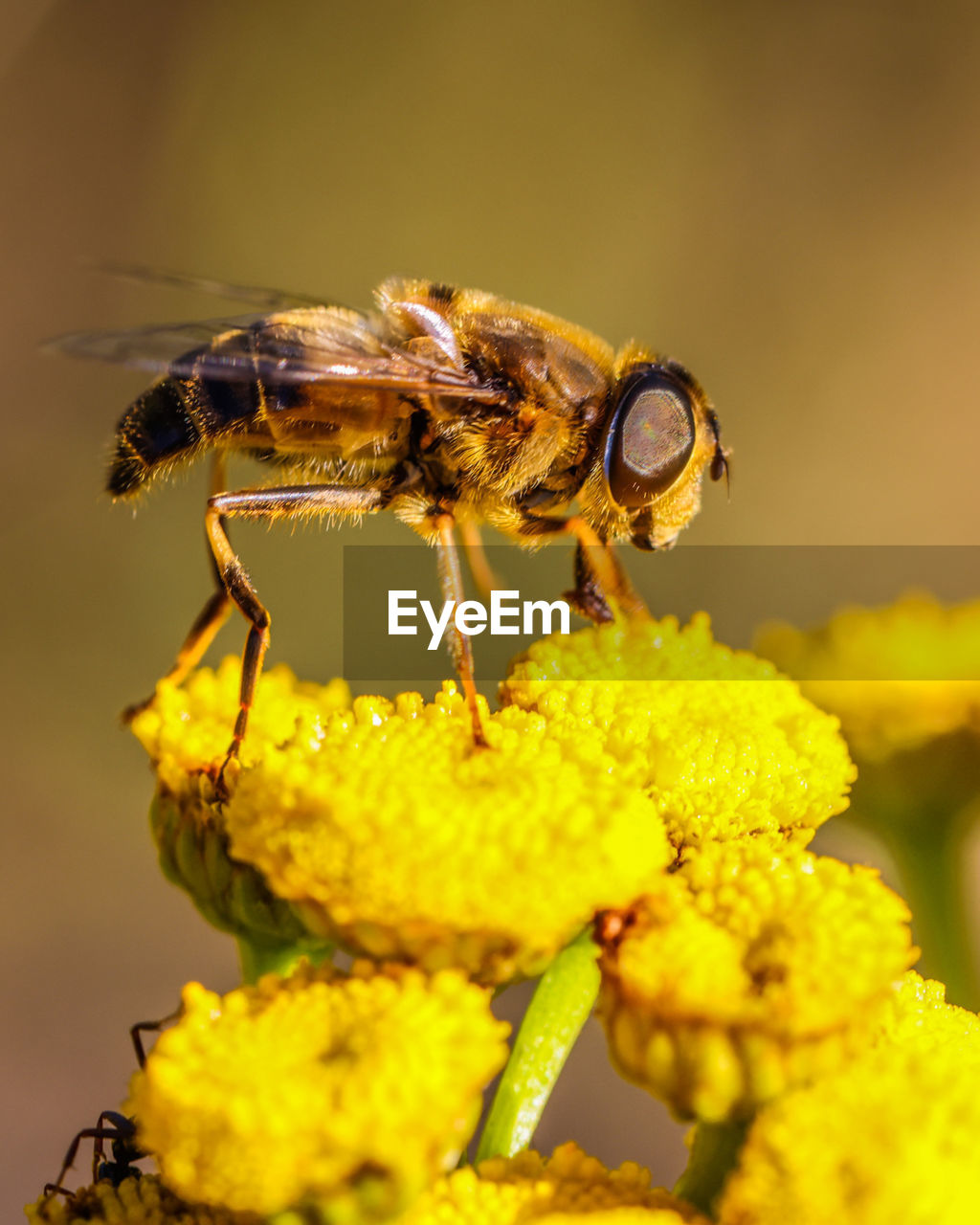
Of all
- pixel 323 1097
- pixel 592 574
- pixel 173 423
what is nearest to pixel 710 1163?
pixel 323 1097

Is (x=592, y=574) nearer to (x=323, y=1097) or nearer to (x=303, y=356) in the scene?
(x=303, y=356)

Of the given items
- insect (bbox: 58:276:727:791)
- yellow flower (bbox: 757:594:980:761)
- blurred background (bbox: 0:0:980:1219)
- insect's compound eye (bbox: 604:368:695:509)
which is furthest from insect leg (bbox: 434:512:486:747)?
blurred background (bbox: 0:0:980:1219)

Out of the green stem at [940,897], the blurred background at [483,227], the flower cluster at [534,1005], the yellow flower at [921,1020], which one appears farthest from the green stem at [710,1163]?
the blurred background at [483,227]

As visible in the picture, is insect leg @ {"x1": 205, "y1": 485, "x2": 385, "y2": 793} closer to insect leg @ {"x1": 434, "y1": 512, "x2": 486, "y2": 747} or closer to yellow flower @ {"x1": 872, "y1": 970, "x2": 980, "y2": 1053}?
insect leg @ {"x1": 434, "y1": 512, "x2": 486, "y2": 747}

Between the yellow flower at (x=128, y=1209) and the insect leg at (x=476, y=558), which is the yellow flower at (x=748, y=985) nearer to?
the yellow flower at (x=128, y=1209)

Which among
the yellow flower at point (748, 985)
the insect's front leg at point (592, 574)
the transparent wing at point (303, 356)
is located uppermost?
the transparent wing at point (303, 356)

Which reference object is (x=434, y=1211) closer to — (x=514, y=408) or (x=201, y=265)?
(x=514, y=408)
